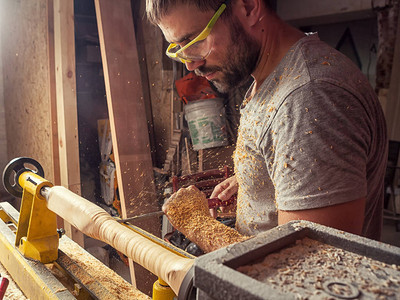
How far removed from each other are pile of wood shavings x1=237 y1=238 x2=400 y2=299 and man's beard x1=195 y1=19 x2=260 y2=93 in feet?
2.92

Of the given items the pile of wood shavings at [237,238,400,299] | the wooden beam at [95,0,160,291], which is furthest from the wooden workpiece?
the wooden beam at [95,0,160,291]

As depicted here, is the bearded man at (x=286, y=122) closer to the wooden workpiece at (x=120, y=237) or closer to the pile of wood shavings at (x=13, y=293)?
the wooden workpiece at (x=120, y=237)

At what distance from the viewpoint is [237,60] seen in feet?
4.52

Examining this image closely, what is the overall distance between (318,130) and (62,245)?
141 centimetres

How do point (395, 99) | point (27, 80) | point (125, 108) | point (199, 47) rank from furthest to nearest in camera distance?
point (395, 99) → point (27, 80) → point (125, 108) → point (199, 47)

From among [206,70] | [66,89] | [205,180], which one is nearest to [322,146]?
[206,70]

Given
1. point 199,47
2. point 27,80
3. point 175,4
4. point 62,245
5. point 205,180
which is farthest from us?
point 27,80

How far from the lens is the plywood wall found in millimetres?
3441

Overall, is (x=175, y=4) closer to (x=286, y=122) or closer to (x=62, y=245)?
(x=286, y=122)

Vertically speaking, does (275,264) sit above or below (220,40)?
below

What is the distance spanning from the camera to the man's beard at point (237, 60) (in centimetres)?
132

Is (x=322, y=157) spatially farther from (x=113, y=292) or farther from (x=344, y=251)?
(x=113, y=292)

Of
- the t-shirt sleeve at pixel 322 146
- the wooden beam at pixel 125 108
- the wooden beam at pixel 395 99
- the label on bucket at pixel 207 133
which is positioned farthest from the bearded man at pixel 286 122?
the wooden beam at pixel 395 99

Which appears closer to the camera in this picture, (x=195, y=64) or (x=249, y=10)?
(x=249, y=10)
